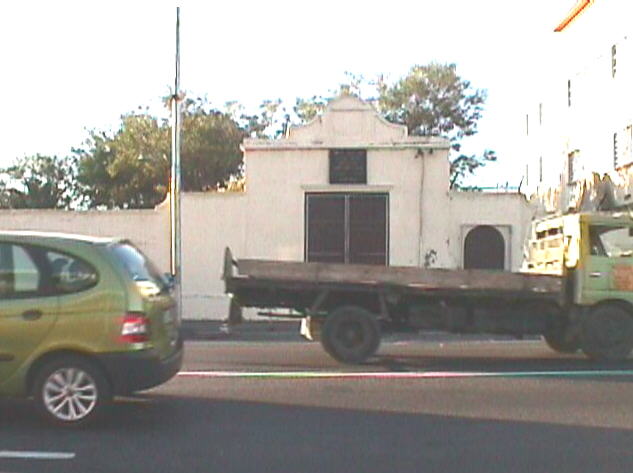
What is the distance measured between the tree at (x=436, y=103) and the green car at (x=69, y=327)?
37.0 meters

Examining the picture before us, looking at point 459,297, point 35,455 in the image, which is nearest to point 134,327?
point 35,455

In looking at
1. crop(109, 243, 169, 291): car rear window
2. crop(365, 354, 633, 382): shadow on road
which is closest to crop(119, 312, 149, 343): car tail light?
crop(109, 243, 169, 291): car rear window

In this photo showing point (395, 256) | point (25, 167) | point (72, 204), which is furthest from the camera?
point (25, 167)

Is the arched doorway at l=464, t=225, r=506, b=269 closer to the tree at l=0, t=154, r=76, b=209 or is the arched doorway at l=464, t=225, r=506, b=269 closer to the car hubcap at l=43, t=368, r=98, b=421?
the car hubcap at l=43, t=368, r=98, b=421

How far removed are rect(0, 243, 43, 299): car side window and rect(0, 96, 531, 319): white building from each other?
15197 mm

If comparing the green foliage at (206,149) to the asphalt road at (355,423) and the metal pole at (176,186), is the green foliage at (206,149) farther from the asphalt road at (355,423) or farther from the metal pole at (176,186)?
the asphalt road at (355,423)

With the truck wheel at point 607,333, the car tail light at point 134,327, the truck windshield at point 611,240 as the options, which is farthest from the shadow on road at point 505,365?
the car tail light at point 134,327

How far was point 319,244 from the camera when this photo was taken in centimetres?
2481

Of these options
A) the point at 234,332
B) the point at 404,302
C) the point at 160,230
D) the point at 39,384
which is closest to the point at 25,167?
the point at 160,230

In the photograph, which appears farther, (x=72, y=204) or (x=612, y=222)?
(x=72, y=204)

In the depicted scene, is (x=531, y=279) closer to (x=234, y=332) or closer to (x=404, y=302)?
(x=404, y=302)

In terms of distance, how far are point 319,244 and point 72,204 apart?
75.5 feet

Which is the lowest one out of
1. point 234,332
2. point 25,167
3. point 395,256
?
point 234,332

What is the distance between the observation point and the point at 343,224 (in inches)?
970
